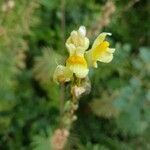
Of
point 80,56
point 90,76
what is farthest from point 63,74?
point 90,76

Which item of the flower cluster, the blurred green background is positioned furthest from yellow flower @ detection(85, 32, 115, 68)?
the blurred green background

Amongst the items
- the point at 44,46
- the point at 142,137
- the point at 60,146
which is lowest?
the point at 142,137

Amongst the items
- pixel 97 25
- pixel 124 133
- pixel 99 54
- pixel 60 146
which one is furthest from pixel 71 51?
pixel 124 133

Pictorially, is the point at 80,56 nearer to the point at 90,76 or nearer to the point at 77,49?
the point at 77,49

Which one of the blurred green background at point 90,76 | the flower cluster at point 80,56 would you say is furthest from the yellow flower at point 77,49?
the blurred green background at point 90,76

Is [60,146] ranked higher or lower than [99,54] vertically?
lower

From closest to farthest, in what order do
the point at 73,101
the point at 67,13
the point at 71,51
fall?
the point at 71,51 → the point at 73,101 → the point at 67,13

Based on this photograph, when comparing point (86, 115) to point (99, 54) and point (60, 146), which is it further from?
point (99, 54)

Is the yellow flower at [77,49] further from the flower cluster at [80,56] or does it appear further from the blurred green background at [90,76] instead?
the blurred green background at [90,76]
